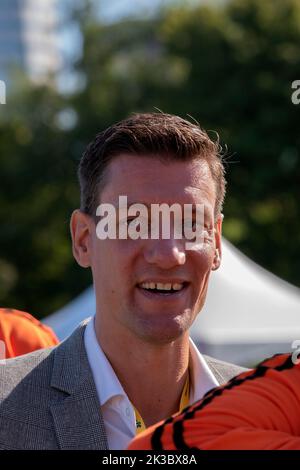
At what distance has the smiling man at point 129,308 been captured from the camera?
2.04 meters

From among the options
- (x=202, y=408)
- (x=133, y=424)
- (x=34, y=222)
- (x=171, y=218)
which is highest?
(x=171, y=218)

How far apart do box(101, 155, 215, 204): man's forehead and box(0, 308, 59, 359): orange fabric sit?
2.35 ft

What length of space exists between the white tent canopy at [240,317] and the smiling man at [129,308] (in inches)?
183

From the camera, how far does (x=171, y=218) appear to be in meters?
2.05

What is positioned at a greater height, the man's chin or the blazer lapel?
the man's chin

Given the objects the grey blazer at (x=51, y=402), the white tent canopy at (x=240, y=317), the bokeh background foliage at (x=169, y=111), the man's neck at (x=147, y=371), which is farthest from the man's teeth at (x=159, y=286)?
the bokeh background foliage at (x=169, y=111)

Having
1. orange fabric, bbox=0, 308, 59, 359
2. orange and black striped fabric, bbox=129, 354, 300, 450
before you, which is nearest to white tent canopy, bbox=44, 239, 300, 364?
orange fabric, bbox=0, 308, 59, 359

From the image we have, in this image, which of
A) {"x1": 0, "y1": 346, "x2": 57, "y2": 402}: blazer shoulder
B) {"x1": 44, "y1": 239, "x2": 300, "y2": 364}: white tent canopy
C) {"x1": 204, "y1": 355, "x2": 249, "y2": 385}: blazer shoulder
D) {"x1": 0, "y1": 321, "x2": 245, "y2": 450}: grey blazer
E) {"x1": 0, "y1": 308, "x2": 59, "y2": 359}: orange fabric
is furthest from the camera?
{"x1": 44, "y1": 239, "x2": 300, "y2": 364}: white tent canopy

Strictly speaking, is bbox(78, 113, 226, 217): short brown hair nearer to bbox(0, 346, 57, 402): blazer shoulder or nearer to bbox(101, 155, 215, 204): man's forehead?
bbox(101, 155, 215, 204): man's forehead

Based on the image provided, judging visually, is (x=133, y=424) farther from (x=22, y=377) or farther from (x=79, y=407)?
(x=22, y=377)

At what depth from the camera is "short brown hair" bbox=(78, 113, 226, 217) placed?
2.15 meters
